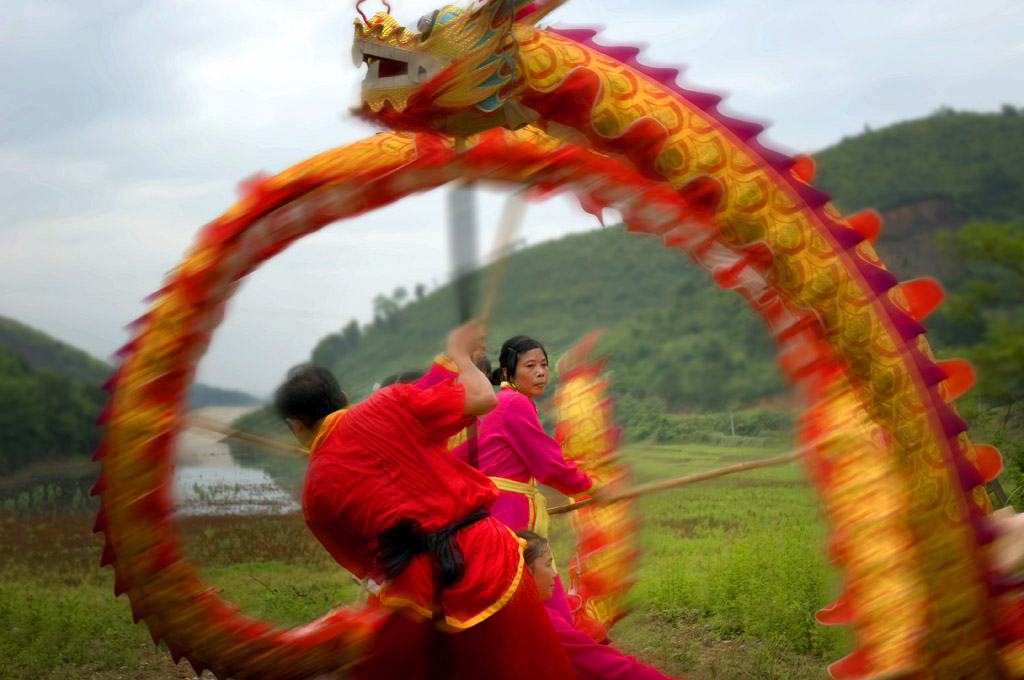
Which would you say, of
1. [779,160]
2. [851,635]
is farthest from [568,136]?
[851,635]

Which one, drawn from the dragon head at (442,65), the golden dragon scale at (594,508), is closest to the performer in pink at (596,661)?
the golden dragon scale at (594,508)

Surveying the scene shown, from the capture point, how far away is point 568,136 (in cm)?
287

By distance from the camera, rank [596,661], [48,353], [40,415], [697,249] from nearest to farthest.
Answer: [697,249], [596,661], [40,415], [48,353]

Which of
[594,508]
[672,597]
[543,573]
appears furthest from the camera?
[672,597]

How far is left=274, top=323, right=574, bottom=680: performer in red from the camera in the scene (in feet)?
8.40

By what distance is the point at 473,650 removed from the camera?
2623 millimetres

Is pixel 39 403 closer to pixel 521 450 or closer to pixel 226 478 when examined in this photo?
pixel 226 478

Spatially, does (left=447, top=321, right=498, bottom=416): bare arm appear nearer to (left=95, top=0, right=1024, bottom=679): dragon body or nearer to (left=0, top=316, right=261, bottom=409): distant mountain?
(left=95, top=0, right=1024, bottom=679): dragon body

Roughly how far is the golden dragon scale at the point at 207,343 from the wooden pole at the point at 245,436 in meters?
0.25

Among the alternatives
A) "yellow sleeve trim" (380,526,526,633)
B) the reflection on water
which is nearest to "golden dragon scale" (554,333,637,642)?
the reflection on water

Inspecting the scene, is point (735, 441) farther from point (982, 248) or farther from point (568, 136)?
point (982, 248)

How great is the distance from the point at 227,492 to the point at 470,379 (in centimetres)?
165

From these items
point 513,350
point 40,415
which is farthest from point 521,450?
point 40,415

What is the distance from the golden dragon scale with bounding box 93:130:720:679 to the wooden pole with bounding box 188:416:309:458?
255 mm
